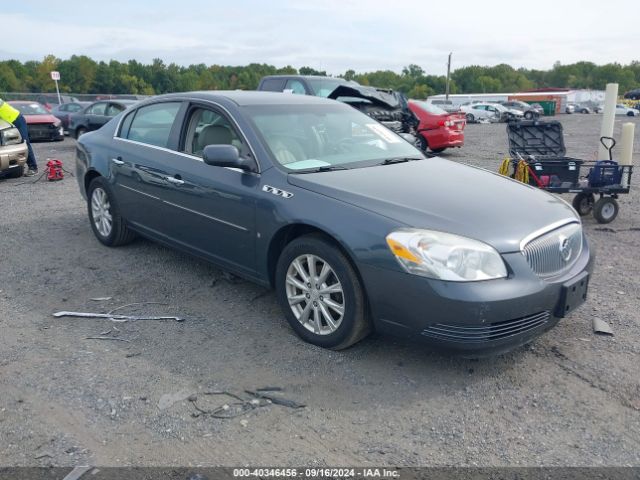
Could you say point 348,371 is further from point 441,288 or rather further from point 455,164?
point 455,164

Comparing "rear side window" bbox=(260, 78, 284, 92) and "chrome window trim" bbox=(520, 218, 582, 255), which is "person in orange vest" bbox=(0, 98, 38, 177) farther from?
"chrome window trim" bbox=(520, 218, 582, 255)

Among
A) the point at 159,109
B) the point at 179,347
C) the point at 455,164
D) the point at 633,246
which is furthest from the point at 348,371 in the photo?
the point at 633,246

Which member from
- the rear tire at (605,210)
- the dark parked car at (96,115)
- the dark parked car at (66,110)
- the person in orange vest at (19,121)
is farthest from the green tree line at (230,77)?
the rear tire at (605,210)

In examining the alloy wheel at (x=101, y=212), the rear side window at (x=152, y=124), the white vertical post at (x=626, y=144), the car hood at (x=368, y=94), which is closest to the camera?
the rear side window at (x=152, y=124)

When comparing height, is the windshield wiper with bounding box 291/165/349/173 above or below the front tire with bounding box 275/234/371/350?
above

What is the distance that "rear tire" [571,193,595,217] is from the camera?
25.5 feet

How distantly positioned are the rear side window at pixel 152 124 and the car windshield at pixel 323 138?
37.3 inches

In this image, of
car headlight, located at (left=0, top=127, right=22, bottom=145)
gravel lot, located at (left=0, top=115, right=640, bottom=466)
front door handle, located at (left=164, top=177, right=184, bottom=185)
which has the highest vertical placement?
car headlight, located at (left=0, top=127, right=22, bottom=145)

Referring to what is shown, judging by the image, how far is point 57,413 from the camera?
308 cm

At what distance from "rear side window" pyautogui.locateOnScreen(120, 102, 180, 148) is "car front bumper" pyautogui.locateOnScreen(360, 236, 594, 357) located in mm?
2593

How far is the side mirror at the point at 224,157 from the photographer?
4.04 meters

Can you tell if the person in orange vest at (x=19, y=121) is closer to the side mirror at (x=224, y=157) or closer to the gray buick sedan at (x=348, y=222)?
the gray buick sedan at (x=348, y=222)

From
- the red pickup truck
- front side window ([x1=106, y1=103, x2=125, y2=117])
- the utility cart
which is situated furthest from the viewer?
front side window ([x1=106, y1=103, x2=125, y2=117])

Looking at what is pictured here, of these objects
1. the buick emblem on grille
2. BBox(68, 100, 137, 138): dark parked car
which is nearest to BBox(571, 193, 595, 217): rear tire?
the buick emblem on grille
